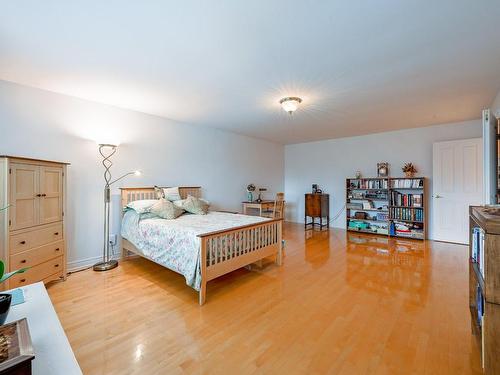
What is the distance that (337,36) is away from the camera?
74.3 inches

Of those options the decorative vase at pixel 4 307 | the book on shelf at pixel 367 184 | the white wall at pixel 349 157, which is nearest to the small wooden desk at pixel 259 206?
the white wall at pixel 349 157

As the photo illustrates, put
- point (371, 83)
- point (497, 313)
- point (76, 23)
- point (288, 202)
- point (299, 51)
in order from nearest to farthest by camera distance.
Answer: point (497, 313) → point (76, 23) → point (299, 51) → point (371, 83) → point (288, 202)

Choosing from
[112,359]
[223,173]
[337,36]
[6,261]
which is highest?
[337,36]

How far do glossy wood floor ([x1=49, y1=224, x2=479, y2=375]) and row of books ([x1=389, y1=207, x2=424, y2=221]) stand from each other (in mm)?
1458

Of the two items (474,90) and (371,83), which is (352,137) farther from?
(371,83)

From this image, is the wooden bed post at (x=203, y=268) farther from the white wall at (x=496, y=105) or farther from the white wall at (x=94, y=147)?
the white wall at (x=496, y=105)

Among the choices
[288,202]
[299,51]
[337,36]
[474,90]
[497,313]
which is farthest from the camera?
[288,202]

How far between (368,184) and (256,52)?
4.37m

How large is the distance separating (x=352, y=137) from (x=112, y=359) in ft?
19.6

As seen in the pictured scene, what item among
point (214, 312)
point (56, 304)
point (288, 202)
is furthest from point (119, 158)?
point (288, 202)

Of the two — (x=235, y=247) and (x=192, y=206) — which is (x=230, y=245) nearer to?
(x=235, y=247)

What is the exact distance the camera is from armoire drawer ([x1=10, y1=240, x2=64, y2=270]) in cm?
227

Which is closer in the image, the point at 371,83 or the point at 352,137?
the point at 371,83

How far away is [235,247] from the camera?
2.72 m
